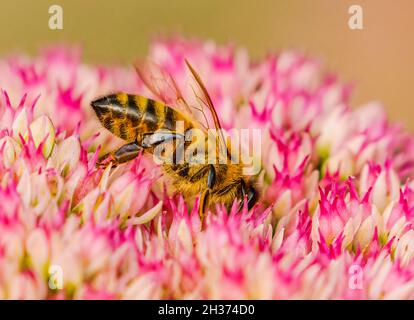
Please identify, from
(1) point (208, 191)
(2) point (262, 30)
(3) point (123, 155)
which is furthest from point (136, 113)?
(2) point (262, 30)

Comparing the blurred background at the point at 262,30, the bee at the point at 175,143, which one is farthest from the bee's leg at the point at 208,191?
the blurred background at the point at 262,30

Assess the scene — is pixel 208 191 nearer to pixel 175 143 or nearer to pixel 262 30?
pixel 175 143

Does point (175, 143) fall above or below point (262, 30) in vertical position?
below

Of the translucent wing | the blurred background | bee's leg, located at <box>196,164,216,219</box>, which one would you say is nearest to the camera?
bee's leg, located at <box>196,164,216,219</box>

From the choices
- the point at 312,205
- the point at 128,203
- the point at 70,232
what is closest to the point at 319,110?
the point at 312,205

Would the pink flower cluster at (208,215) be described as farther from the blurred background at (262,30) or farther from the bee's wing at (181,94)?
the blurred background at (262,30)

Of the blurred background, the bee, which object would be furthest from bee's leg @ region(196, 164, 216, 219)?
the blurred background

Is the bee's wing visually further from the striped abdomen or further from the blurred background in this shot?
A: the blurred background
